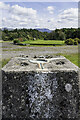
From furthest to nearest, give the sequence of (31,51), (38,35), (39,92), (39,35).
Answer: (39,35) < (38,35) < (31,51) < (39,92)

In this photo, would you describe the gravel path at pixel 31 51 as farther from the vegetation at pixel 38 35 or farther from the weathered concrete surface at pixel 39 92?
the vegetation at pixel 38 35

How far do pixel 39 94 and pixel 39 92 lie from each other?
5 centimetres

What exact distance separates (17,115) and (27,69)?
3.90ft

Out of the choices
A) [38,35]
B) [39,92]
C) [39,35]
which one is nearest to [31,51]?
[39,92]

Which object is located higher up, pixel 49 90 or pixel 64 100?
pixel 49 90

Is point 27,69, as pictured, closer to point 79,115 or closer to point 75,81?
point 75,81

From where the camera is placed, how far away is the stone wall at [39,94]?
378cm

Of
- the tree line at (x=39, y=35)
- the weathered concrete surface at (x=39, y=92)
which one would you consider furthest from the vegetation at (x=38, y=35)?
the weathered concrete surface at (x=39, y=92)

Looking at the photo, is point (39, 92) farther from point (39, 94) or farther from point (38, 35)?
point (38, 35)

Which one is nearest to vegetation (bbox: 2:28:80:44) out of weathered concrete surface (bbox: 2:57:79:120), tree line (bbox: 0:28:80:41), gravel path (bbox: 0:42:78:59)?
tree line (bbox: 0:28:80:41)

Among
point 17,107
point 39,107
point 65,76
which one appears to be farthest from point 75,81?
point 17,107

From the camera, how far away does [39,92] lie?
382 centimetres

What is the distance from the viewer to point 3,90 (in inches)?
152

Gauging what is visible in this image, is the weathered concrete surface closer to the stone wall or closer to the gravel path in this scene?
the stone wall
